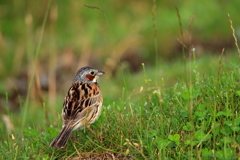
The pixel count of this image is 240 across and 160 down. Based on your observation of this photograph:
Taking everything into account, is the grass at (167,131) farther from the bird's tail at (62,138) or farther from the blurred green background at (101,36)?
the blurred green background at (101,36)

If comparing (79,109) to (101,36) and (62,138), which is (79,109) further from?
(101,36)

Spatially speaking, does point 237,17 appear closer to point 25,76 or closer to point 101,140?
point 25,76

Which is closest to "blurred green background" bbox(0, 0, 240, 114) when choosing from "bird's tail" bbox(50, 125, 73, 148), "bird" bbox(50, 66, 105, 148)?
"bird" bbox(50, 66, 105, 148)

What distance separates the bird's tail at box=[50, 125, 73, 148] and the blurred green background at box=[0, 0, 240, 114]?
25.0ft

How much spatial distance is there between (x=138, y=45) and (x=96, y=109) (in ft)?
31.4

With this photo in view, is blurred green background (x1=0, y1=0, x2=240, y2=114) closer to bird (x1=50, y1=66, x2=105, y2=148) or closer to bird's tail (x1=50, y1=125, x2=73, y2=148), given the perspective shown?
bird (x1=50, y1=66, x2=105, y2=148)

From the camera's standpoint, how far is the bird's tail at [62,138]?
17.4 feet

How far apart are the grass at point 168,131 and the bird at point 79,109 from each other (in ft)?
0.40

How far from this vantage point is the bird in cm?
555

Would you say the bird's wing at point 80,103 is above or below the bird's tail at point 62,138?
above

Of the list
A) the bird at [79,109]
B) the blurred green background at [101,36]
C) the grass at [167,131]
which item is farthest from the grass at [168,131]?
the blurred green background at [101,36]

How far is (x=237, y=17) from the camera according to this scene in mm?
15172

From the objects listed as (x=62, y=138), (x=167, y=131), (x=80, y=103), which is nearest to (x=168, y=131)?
(x=167, y=131)

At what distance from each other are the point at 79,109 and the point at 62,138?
26.0 inches
